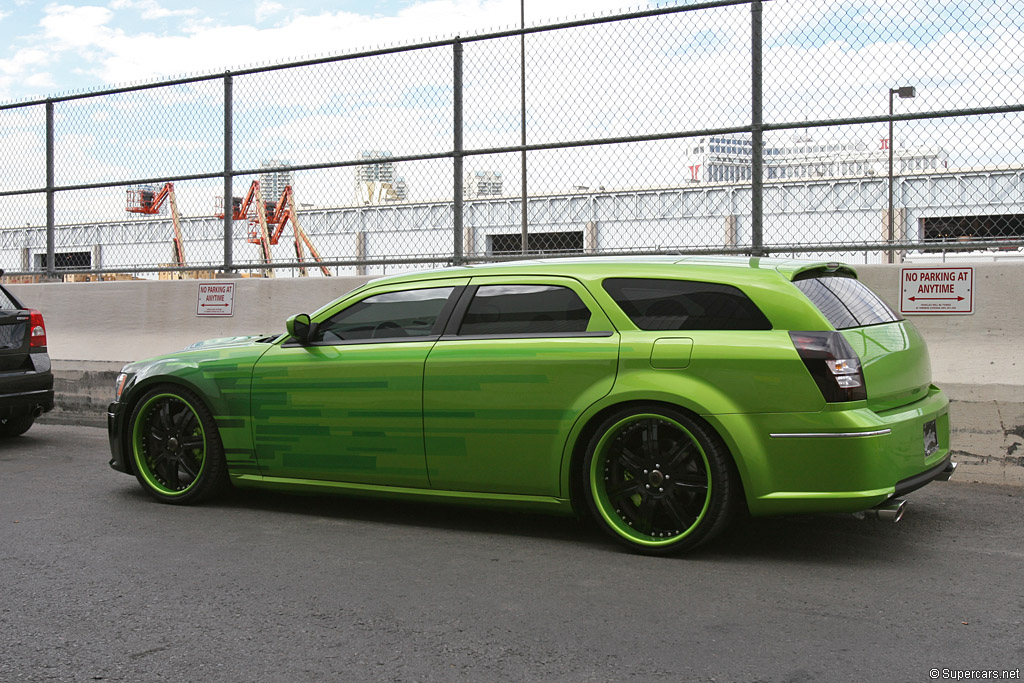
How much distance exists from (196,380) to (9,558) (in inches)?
60.4

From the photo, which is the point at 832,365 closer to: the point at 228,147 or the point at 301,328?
the point at 301,328

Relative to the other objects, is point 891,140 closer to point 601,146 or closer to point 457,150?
point 601,146

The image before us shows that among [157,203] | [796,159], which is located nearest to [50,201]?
[157,203]

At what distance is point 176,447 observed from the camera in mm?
6484

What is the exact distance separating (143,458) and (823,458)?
4161mm

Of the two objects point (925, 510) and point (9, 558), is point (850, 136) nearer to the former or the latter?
point (925, 510)

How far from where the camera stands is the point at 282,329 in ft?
34.0

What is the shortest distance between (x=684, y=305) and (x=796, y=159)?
363 centimetres

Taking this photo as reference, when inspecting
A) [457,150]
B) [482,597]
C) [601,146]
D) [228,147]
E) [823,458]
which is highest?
[228,147]

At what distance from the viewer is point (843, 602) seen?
14.3ft

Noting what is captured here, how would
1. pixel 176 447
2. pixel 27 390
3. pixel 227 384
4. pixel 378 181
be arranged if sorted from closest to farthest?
pixel 227 384 < pixel 176 447 < pixel 27 390 < pixel 378 181

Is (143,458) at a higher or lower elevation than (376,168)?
lower

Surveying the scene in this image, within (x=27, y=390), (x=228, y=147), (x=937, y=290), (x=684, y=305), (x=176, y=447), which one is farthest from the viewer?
(x=228, y=147)

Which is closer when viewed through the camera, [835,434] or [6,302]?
[835,434]
